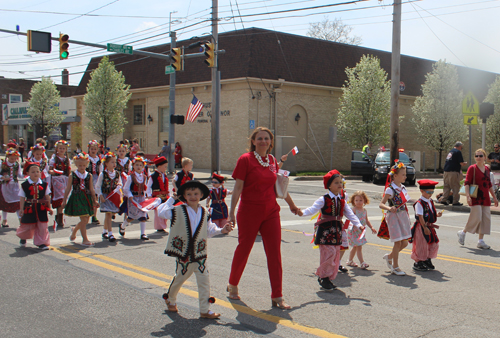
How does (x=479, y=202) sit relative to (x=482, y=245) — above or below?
above

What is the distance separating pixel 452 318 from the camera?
5.01 metres

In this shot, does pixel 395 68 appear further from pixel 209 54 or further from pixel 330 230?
pixel 330 230

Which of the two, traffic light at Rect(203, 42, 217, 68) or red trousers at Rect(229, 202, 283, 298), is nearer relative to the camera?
red trousers at Rect(229, 202, 283, 298)

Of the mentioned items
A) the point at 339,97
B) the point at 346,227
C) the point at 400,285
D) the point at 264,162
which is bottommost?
the point at 400,285

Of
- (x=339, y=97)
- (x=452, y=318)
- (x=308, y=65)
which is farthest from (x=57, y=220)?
(x=339, y=97)

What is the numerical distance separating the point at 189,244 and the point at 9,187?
24.3ft

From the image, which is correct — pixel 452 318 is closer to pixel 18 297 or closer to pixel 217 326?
pixel 217 326

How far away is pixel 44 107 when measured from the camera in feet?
148

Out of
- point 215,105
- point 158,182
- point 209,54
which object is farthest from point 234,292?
point 215,105

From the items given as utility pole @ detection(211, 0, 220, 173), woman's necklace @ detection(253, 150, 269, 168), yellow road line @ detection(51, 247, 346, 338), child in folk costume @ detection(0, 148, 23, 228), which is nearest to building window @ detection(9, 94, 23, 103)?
utility pole @ detection(211, 0, 220, 173)

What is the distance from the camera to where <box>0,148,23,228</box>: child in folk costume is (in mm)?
10688

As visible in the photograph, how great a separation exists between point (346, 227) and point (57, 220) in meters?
6.78

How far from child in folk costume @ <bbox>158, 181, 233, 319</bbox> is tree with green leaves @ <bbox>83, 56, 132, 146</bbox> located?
102 ft

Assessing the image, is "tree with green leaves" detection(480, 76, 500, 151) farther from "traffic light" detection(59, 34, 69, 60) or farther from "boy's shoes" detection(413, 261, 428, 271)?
"boy's shoes" detection(413, 261, 428, 271)
